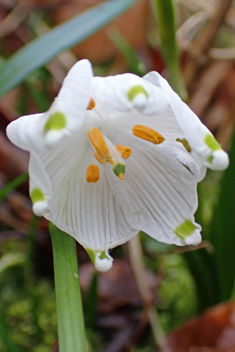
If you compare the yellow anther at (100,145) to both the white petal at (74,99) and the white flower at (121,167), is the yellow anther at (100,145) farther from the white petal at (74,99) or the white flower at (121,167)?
the white petal at (74,99)

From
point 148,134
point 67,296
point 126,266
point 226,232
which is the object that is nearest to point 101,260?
point 67,296

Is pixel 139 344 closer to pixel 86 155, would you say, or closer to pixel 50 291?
pixel 50 291

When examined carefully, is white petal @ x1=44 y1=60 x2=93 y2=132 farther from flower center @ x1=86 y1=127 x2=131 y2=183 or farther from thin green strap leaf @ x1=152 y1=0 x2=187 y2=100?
thin green strap leaf @ x1=152 y1=0 x2=187 y2=100

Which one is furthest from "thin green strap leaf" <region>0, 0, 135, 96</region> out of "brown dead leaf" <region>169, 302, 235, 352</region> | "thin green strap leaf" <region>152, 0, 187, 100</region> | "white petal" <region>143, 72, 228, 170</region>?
"brown dead leaf" <region>169, 302, 235, 352</region>

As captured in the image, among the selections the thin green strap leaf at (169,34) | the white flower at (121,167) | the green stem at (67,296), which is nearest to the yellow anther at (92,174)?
the white flower at (121,167)

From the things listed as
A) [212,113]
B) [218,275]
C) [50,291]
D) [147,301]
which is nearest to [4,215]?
[50,291]

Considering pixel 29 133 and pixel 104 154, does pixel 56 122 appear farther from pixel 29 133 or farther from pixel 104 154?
pixel 104 154
